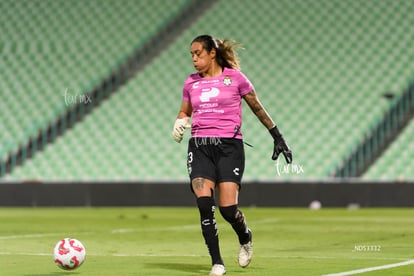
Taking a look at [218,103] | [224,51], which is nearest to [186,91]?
[218,103]

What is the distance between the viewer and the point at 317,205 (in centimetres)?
2512

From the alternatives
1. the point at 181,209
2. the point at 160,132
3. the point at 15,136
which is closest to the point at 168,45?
the point at 160,132

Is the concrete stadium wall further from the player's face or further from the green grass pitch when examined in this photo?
the player's face

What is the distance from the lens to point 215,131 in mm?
9086

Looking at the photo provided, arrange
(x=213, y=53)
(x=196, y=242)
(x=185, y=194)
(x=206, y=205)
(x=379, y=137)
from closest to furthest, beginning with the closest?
1. (x=206, y=205)
2. (x=213, y=53)
3. (x=196, y=242)
4. (x=185, y=194)
5. (x=379, y=137)

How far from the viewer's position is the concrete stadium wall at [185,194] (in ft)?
81.9

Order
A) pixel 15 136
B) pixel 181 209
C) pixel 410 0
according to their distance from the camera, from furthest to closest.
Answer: pixel 410 0, pixel 15 136, pixel 181 209

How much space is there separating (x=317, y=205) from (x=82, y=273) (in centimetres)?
1669

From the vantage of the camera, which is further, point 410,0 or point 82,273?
point 410,0

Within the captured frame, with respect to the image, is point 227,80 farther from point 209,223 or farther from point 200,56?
point 209,223

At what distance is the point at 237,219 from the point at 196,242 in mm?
4121

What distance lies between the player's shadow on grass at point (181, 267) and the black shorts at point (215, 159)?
826 mm

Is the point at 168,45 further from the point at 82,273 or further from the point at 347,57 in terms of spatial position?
the point at 82,273

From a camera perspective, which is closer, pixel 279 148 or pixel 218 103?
pixel 218 103
